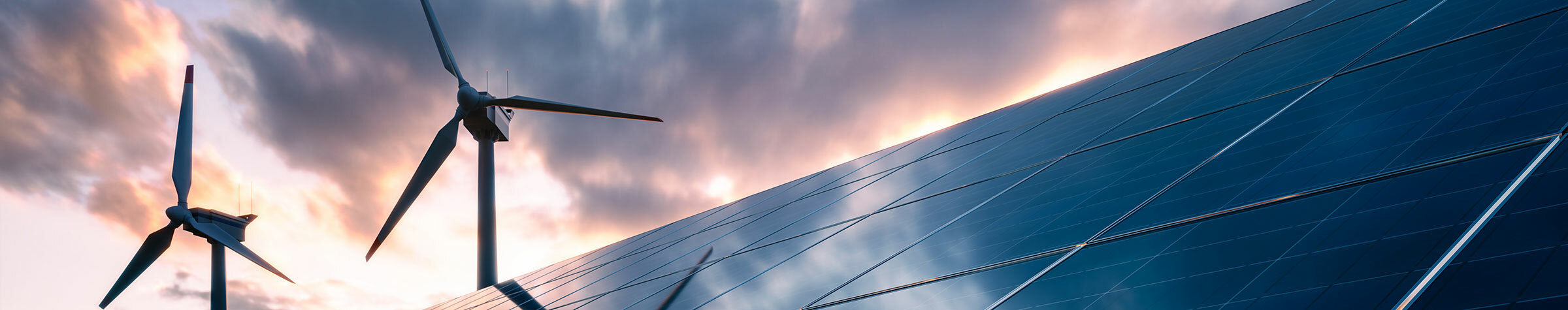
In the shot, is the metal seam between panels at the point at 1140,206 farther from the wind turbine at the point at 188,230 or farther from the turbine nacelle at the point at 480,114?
the wind turbine at the point at 188,230

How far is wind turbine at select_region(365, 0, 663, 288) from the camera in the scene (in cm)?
3884

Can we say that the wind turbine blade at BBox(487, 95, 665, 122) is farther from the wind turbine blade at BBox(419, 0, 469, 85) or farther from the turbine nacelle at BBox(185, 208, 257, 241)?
the turbine nacelle at BBox(185, 208, 257, 241)

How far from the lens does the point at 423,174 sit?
39625 millimetres

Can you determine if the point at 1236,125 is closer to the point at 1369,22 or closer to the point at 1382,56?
the point at 1382,56

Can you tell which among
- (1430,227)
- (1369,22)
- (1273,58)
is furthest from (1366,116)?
(1369,22)

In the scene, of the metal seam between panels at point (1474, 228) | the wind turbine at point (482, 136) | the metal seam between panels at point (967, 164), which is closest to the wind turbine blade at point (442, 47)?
the wind turbine at point (482, 136)

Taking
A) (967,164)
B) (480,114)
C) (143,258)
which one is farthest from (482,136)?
(967,164)

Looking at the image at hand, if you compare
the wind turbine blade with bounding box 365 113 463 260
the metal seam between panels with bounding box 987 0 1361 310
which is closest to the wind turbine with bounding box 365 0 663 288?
the wind turbine blade with bounding box 365 113 463 260

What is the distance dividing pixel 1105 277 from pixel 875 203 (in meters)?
11.1

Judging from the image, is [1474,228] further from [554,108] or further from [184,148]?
[184,148]

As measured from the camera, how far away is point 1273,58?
1752 cm

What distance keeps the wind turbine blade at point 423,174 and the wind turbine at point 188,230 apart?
38.1ft

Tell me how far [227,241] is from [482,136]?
1654cm

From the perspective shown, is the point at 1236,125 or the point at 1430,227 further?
the point at 1236,125
